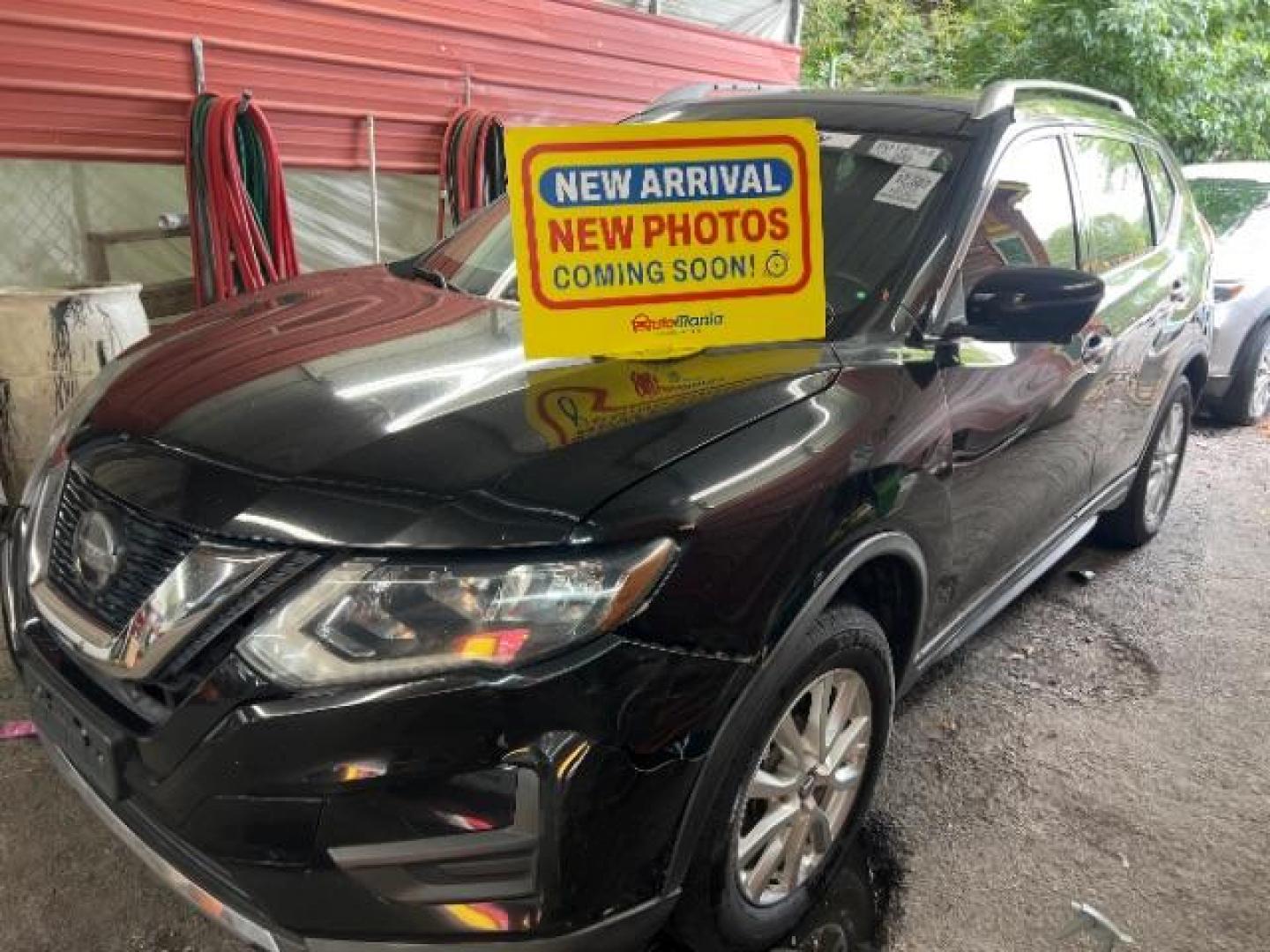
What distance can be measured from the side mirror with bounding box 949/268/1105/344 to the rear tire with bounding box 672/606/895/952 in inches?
27.8

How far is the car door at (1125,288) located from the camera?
3.00m

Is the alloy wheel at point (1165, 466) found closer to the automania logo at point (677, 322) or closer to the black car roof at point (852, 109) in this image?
the black car roof at point (852, 109)

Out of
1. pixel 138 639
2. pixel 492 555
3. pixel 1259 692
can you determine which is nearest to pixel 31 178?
pixel 138 639

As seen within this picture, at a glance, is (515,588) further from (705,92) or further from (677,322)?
(705,92)

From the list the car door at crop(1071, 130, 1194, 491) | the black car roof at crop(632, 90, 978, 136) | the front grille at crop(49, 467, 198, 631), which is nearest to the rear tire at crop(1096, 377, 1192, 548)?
the car door at crop(1071, 130, 1194, 491)

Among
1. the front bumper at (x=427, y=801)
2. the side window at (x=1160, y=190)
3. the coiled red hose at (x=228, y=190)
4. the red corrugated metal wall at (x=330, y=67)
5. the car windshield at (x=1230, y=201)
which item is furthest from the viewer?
the car windshield at (x=1230, y=201)

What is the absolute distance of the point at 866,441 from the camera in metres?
1.90

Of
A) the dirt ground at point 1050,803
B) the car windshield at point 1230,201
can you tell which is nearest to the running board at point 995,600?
the dirt ground at point 1050,803

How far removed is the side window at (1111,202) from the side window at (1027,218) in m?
0.17

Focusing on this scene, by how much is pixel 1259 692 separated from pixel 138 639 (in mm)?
3152

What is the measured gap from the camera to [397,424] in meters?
1.68

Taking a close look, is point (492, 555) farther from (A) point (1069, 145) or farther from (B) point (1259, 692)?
(B) point (1259, 692)

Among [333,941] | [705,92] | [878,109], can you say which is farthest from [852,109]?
[333,941]

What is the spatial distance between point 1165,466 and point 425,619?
362 cm
